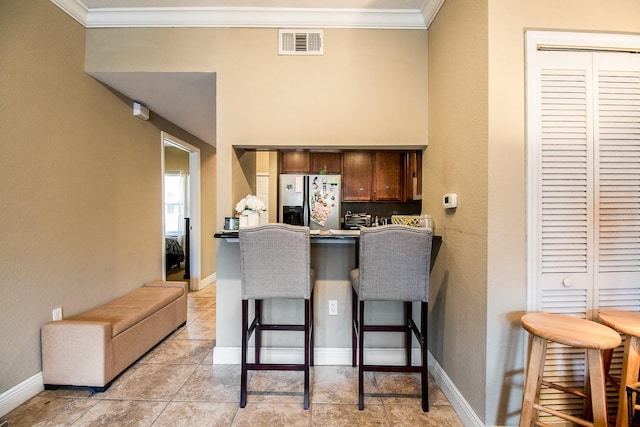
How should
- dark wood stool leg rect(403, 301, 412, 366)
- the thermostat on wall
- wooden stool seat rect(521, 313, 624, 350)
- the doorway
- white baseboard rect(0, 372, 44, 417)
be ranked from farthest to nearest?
the doorway
dark wood stool leg rect(403, 301, 412, 366)
the thermostat on wall
white baseboard rect(0, 372, 44, 417)
wooden stool seat rect(521, 313, 624, 350)

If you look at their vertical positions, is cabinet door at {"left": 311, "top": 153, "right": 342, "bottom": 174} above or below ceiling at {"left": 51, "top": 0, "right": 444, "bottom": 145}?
below

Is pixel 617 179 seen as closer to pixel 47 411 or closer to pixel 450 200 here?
pixel 450 200

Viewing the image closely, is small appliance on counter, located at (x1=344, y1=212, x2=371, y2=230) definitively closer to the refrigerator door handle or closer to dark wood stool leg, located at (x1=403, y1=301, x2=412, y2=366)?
the refrigerator door handle

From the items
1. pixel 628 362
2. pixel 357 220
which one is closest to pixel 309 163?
pixel 357 220

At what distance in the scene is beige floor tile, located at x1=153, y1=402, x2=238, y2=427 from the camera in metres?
1.56

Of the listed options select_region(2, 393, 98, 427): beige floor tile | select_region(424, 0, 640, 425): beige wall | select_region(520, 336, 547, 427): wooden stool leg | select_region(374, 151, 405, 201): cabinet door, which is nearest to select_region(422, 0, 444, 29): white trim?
select_region(424, 0, 640, 425): beige wall

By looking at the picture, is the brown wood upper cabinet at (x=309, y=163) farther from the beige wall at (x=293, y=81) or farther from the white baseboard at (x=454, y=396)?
the white baseboard at (x=454, y=396)

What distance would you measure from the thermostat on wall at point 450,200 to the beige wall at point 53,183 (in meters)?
2.69

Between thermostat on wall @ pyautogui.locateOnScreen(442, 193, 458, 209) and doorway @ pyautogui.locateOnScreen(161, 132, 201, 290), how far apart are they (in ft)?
9.76

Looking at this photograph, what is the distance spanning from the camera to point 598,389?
108cm

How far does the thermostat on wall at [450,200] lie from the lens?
5.57 ft

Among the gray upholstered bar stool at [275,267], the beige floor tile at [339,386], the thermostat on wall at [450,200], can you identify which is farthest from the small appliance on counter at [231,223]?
the thermostat on wall at [450,200]

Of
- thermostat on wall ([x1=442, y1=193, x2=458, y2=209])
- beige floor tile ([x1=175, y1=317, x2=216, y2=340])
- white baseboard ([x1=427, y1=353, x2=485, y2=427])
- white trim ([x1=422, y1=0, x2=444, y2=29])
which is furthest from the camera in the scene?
beige floor tile ([x1=175, y1=317, x2=216, y2=340])

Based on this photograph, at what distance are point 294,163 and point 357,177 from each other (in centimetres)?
106
